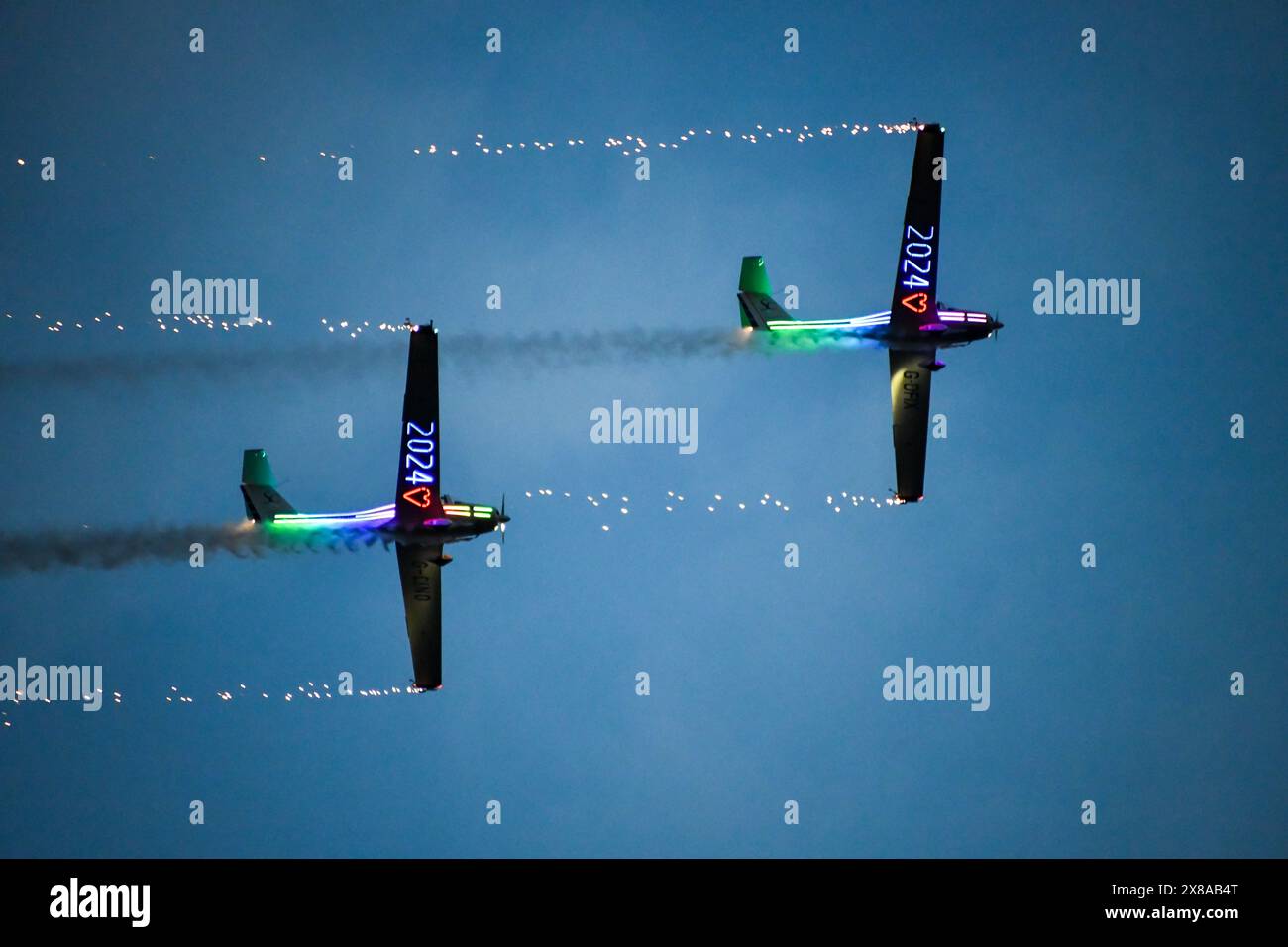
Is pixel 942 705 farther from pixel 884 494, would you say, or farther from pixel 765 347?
pixel 765 347

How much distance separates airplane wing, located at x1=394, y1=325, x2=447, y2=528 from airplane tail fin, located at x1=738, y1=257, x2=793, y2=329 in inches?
469

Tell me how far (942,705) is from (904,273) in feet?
68.4

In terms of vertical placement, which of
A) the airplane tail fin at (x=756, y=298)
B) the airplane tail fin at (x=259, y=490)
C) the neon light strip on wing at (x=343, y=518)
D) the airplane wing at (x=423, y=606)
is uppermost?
the airplane tail fin at (x=756, y=298)

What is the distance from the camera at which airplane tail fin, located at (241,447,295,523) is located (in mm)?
64312

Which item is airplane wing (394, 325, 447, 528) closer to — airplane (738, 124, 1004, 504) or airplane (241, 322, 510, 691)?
airplane (241, 322, 510, 691)

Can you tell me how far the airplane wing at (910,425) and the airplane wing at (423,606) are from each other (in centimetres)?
1700

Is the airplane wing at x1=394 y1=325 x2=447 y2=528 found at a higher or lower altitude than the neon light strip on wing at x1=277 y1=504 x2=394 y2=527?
higher

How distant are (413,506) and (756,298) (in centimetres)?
1451

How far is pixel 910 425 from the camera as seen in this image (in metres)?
71.1

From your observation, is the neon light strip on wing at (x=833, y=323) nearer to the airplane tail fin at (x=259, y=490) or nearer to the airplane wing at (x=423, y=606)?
the airplane wing at (x=423, y=606)

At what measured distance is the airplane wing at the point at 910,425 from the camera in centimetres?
7075

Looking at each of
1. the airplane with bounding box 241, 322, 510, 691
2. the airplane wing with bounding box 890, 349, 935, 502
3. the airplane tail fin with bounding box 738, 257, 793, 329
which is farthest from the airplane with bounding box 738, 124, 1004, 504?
the airplane with bounding box 241, 322, 510, 691

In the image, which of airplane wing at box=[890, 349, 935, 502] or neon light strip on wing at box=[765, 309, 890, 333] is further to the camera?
airplane wing at box=[890, 349, 935, 502]

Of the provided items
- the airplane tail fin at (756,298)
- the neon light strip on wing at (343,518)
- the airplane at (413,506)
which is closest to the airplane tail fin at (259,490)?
the airplane at (413,506)
